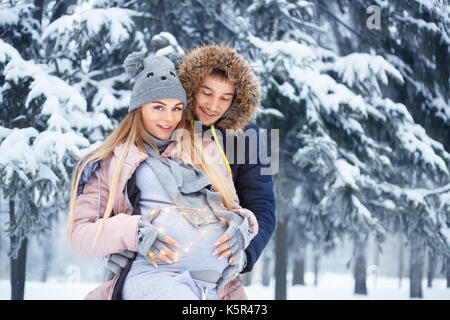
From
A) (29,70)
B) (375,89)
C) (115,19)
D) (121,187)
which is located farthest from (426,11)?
(121,187)

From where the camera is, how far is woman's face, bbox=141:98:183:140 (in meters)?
2.03

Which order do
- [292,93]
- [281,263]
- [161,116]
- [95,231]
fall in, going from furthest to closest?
[281,263], [292,93], [161,116], [95,231]

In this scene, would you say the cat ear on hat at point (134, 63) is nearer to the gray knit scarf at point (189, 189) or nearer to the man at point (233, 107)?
the man at point (233, 107)

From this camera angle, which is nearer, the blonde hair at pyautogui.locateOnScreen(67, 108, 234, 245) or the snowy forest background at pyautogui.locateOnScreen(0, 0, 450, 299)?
the blonde hair at pyautogui.locateOnScreen(67, 108, 234, 245)

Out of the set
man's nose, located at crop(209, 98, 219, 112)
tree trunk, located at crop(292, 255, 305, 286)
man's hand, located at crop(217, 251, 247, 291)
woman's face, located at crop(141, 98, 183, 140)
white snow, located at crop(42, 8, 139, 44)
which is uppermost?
white snow, located at crop(42, 8, 139, 44)

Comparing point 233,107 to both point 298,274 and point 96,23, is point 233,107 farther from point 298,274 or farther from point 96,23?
point 298,274

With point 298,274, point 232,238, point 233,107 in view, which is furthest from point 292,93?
point 298,274

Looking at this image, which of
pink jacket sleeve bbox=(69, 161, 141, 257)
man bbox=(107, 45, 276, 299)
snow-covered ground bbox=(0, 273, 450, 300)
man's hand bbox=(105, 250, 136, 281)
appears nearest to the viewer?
pink jacket sleeve bbox=(69, 161, 141, 257)

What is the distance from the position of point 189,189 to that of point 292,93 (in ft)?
13.5

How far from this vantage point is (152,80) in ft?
6.68

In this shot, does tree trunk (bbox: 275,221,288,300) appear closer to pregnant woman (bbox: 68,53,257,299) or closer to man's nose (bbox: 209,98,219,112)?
man's nose (bbox: 209,98,219,112)

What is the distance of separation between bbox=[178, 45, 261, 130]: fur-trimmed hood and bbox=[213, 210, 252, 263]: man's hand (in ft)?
2.18

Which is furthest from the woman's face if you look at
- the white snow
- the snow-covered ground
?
the snow-covered ground

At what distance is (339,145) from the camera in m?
6.30
